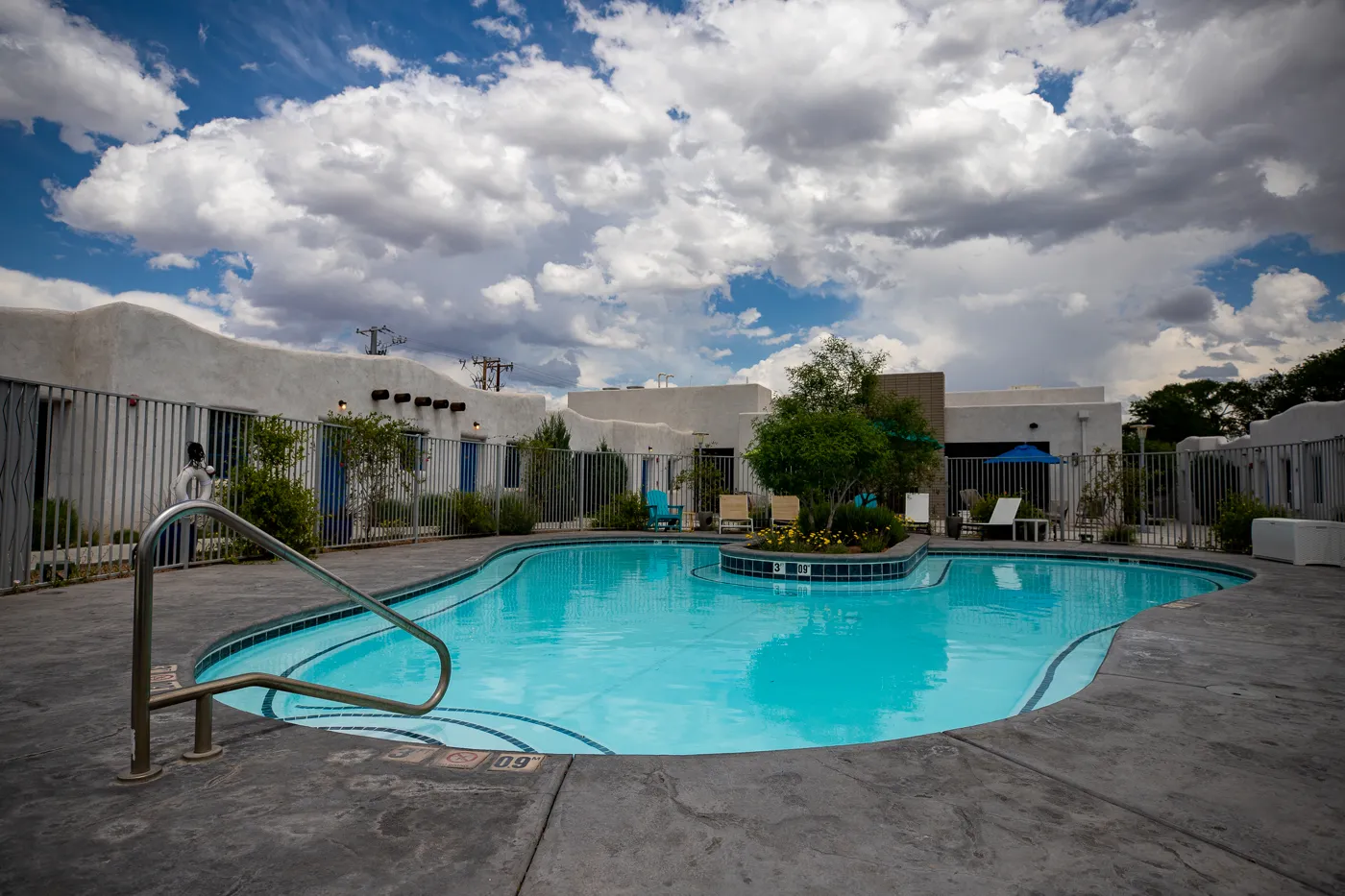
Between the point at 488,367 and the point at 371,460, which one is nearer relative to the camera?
the point at 371,460

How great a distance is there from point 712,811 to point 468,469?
1404cm

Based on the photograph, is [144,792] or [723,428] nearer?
[144,792]

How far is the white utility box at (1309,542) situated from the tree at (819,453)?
18.3 ft

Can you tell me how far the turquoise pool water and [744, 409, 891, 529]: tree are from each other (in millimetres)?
2281

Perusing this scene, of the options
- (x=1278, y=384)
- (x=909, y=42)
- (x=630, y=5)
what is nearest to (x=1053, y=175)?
(x=909, y=42)

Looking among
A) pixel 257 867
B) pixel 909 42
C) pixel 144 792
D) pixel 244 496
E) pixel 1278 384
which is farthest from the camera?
pixel 1278 384

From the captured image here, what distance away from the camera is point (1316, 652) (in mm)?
4520

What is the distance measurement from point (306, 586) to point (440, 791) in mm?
5457

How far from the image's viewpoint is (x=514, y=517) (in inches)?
599

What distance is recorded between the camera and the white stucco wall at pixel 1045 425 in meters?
20.3

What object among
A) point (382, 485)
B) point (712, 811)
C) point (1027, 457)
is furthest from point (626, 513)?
point (712, 811)

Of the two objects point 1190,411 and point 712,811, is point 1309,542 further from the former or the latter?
point 1190,411

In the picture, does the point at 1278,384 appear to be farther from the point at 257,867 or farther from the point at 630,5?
the point at 257,867

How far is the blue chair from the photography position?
16.7m
